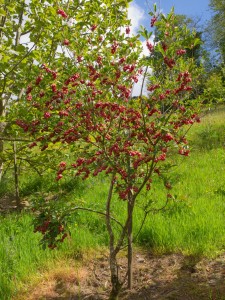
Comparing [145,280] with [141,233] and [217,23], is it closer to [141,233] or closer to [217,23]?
[141,233]

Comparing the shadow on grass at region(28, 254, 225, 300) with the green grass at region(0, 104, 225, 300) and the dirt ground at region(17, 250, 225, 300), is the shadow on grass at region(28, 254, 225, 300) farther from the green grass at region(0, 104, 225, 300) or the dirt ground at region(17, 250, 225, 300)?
the green grass at region(0, 104, 225, 300)

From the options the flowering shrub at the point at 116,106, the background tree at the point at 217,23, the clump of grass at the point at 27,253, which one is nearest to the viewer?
the flowering shrub at the point at 116,106

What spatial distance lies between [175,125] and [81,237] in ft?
6.86

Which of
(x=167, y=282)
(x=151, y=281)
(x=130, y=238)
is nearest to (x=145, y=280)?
(x=151, y=281)

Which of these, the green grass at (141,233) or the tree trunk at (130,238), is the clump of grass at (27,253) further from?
the tree trunk at (130,238)

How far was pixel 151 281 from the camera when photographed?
365 centimetres

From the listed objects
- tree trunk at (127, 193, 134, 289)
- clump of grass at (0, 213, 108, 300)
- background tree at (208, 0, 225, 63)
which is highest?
background tree at (208, 0, 225, 63)

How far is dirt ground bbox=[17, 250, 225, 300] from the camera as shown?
3.35 metres

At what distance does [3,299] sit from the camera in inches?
133

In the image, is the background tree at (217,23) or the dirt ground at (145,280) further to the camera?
the background tree at (217,23)

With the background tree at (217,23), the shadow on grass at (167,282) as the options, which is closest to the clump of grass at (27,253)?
the shadow on grass at (167,282)

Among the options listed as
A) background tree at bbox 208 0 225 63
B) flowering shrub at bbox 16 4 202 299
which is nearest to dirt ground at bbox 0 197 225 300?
flowering shrub at bbox 16 4 202 299

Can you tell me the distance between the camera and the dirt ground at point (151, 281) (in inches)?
132

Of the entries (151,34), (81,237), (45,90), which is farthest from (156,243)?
(151,34)
